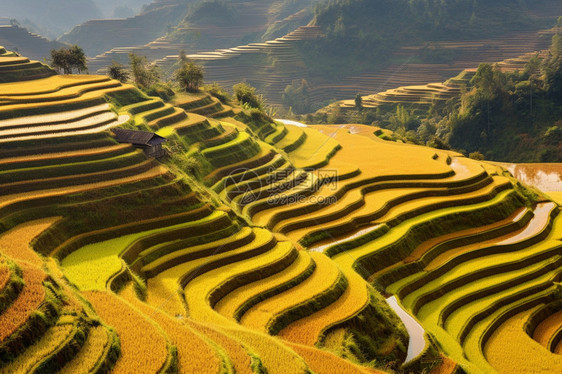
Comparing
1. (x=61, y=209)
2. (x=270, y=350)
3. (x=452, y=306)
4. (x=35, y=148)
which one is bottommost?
(x=452, y=306)

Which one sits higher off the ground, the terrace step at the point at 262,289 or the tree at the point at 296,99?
the terrace step at the point at 262,289

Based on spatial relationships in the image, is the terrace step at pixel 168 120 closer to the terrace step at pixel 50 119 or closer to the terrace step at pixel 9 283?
the terrace step at pixel 50 119

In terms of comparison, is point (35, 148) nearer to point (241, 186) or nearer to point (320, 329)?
point (241, 186)

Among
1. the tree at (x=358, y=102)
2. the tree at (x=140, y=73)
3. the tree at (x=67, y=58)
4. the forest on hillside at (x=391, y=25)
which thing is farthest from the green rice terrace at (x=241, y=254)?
the forest on hillside at (x=391, y=25)

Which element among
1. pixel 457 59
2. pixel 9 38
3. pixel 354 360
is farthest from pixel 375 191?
pixel 9 38

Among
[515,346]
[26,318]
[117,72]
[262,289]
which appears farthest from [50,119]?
[515,346]
